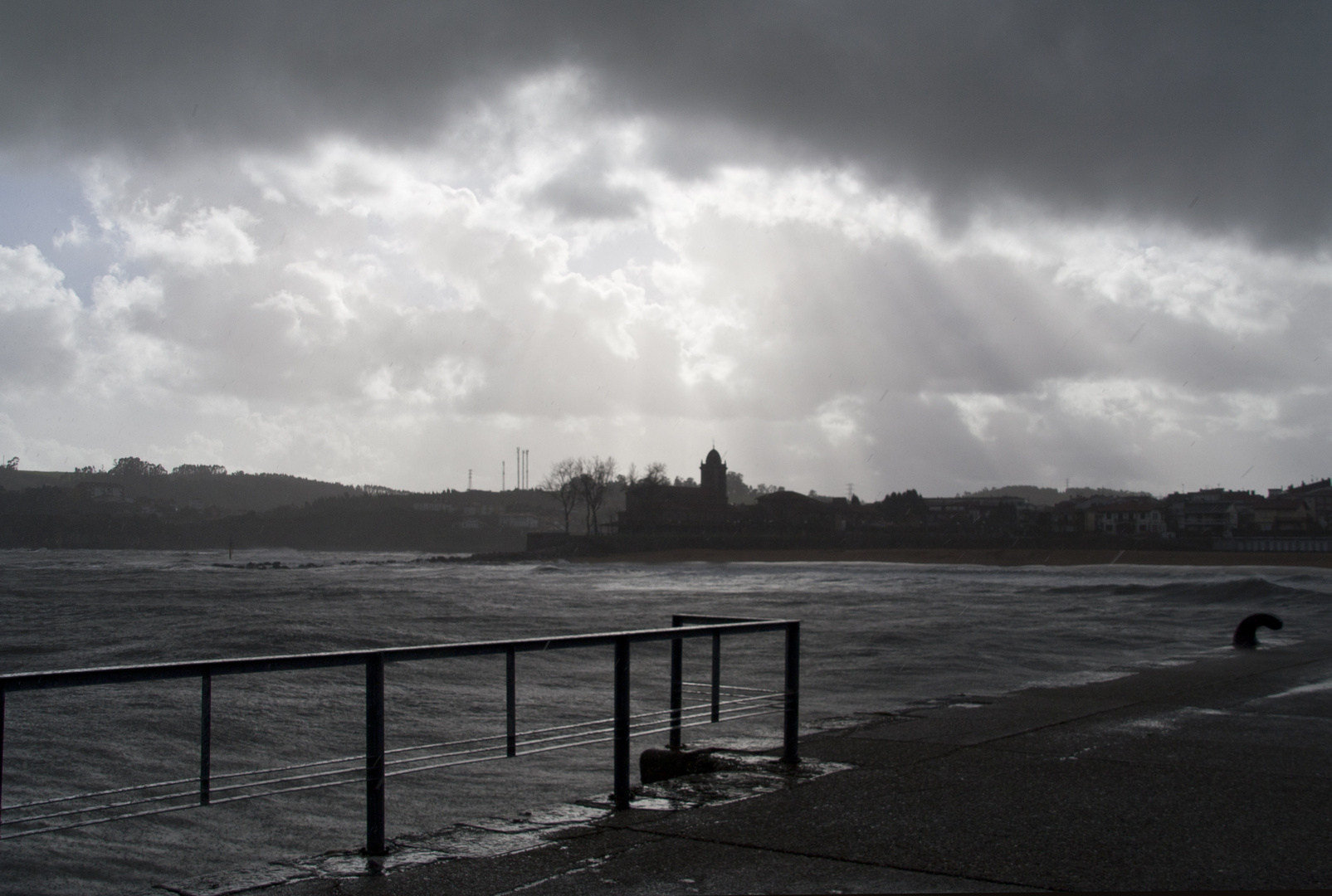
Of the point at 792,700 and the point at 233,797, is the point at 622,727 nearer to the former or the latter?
the point at 792,700

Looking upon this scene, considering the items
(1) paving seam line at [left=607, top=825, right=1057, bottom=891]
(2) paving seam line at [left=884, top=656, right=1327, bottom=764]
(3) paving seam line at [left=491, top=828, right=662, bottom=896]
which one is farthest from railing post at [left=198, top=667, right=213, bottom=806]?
(2) paving seam line at [left=884, top=656, right=1327, bottom=764]

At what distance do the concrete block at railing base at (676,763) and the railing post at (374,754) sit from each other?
2.07m

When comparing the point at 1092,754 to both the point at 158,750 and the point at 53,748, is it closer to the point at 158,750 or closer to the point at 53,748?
the point at 158,750

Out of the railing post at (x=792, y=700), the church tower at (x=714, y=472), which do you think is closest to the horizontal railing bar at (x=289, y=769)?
the railing post at (x=792, y=700)

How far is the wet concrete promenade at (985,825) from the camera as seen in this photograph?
4277 millimetres

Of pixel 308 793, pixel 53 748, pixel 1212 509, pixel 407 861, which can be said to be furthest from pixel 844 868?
pixel 1212 509

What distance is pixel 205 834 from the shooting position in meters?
8.85

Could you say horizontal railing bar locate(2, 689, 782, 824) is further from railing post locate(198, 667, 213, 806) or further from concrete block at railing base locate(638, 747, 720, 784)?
concrete block at railing base locate(638, 747, 720, 784)

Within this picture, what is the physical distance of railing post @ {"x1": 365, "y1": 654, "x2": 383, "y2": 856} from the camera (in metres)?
→ 4.70

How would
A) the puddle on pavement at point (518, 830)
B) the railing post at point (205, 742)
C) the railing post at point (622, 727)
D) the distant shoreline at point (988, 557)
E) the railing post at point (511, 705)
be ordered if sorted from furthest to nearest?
the distant shoreline at point (988, 557) < the railing post at point (622, 727) < the railing post at point (511, 705) < the puddle on pavement at point (518, 830) < the railing post at point (205, 742)

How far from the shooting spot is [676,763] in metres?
6.58

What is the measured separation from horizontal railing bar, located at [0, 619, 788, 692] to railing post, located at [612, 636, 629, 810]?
0.10 metres

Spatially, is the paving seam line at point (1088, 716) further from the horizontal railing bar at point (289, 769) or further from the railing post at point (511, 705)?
the railing post at point (511, 705)

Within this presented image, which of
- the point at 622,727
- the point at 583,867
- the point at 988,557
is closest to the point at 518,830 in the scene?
the point at 622,727
